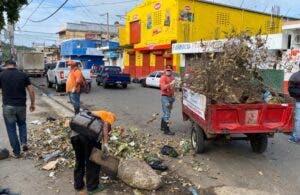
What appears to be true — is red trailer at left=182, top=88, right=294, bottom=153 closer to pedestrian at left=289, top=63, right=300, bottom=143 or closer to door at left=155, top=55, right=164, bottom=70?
pedestrian at left=289, top=63, right=300, bottom=143

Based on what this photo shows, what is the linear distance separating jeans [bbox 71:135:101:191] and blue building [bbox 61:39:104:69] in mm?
61861

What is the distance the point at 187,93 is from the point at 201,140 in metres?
1.57

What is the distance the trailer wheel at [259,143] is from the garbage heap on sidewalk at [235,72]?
2.75 feet

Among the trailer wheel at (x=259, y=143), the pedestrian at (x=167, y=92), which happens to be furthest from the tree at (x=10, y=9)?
the trailer wheel at (x=259, y=143)

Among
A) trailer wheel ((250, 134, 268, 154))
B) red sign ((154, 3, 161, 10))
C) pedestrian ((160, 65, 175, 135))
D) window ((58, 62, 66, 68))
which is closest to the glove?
trailer wheel ((250, 134, 268, 154))

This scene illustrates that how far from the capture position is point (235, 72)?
27.5 ft

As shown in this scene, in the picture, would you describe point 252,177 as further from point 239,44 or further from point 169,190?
point 239,44

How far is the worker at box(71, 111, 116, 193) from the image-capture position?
6.08 metres

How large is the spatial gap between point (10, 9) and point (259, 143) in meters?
20.4

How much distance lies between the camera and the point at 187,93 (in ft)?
32.1

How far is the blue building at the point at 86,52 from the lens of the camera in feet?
229

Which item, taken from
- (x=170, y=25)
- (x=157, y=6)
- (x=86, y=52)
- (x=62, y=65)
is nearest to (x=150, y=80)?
(x=62, y=65)

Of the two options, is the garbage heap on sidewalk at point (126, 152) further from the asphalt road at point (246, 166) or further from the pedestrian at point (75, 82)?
the pedestrian at point (75, 82)

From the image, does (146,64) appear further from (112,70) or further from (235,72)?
(235,72)
